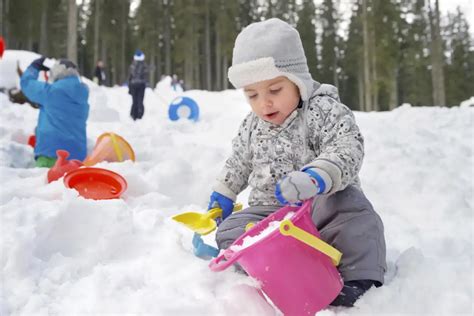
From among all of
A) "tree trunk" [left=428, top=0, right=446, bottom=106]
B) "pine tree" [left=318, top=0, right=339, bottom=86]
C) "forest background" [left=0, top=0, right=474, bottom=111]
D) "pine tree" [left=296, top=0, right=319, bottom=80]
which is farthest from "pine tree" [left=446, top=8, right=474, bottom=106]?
"tree trunk" [left=428, top=0, right=446, bottom=106]

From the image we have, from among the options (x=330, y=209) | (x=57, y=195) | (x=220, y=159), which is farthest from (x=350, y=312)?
(x=220, y=159)

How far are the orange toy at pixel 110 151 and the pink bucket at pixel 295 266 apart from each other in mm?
2486

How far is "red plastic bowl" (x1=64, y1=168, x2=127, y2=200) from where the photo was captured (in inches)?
113

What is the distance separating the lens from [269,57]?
1649mm

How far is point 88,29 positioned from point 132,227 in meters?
28.5

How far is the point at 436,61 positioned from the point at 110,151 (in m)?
14.6

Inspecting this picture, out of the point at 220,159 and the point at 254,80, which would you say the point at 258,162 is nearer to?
the point at 254,80

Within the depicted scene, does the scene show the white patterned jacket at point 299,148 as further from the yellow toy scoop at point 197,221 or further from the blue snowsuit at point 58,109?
the blue snowsuit at point 58,109

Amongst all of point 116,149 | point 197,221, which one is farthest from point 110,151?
point 197,221

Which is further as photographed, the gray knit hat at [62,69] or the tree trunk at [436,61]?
the tree trunk at [436,61]

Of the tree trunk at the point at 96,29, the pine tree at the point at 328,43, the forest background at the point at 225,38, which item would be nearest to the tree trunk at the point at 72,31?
the forest background at the point at 225,38

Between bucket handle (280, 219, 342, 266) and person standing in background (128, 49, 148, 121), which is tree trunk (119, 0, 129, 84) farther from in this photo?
bucket handle (280, 219, 342, 266)

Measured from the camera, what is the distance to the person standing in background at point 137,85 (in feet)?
28.3

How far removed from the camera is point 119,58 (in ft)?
91.3
